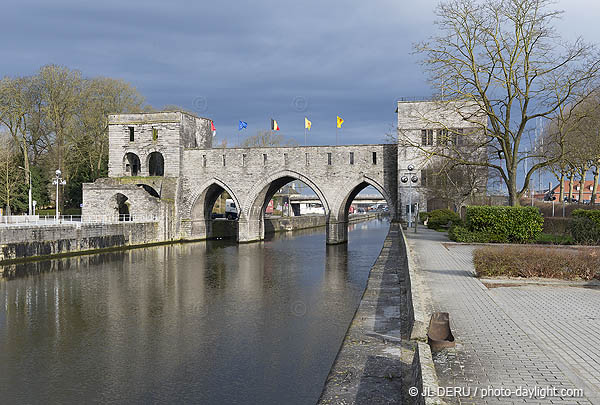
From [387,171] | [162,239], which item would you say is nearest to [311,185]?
[387,171]

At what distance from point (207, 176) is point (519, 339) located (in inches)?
1447

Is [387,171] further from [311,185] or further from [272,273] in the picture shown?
[272,273]

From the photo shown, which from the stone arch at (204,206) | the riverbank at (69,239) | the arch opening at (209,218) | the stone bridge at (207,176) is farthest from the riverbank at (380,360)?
the arch opening at (209,218)

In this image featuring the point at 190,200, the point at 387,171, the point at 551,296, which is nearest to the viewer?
the point at 551,296

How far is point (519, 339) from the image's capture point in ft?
22.5

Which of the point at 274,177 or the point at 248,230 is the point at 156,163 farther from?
the point at 274,177

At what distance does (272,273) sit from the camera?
76.9ft

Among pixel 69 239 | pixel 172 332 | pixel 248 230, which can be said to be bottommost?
pixel 172 332

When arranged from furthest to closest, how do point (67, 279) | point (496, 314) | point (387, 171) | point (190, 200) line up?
point (190, 200)
point (387, 171)
point (67, 279)
point (496, 314)

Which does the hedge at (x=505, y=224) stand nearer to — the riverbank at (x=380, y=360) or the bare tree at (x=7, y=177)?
the riverbank at (x=380, y=360)

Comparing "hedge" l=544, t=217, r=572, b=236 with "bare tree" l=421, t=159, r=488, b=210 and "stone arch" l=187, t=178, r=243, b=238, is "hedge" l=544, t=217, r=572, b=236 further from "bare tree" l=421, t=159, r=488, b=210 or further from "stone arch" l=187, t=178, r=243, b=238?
"stone arch" l=187, t=178, r=243, b=238

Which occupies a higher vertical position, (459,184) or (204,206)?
(459,184)

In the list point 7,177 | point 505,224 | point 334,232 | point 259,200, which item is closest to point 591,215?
point 505,224

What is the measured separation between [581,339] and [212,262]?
2264cm
